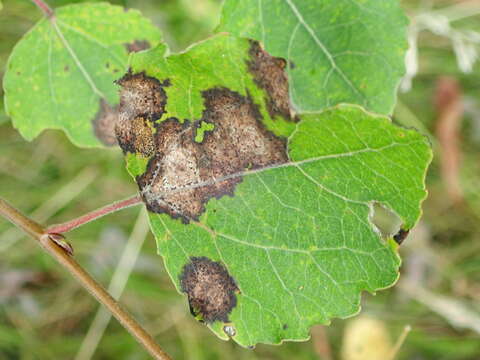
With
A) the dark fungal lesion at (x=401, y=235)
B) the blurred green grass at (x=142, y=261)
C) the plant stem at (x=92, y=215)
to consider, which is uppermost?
the plant stem at (x=92, y=215)

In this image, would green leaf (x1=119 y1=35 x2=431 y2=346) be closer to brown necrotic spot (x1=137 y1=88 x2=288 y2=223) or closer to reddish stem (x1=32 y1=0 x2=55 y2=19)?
brown necrotic spot (x1=137 y1=88 x2=288 y2=223)

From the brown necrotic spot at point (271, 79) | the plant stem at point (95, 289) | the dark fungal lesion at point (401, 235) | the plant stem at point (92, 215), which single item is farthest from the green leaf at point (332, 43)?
the plant stem at point (95, 289)

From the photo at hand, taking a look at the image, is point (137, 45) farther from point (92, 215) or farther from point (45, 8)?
point (92, 215)

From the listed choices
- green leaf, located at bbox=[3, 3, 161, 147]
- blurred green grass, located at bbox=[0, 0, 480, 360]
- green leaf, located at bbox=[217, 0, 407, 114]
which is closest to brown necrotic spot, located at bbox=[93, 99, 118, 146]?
green leaf, located at bbox=[3, 3, 161, 147]

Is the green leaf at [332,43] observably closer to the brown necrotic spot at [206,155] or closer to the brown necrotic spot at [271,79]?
the brown necrotic spot at [271,79]

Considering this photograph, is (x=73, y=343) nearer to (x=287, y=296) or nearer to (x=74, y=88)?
(x=74, y=88)

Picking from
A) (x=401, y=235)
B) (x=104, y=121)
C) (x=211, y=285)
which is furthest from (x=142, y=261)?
(x=401, y=235)

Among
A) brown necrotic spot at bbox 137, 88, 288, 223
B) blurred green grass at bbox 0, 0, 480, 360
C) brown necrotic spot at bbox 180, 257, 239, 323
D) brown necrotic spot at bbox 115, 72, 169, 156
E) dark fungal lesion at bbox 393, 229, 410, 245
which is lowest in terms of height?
blurred green grass at bbox 0, 0, 480, 360
